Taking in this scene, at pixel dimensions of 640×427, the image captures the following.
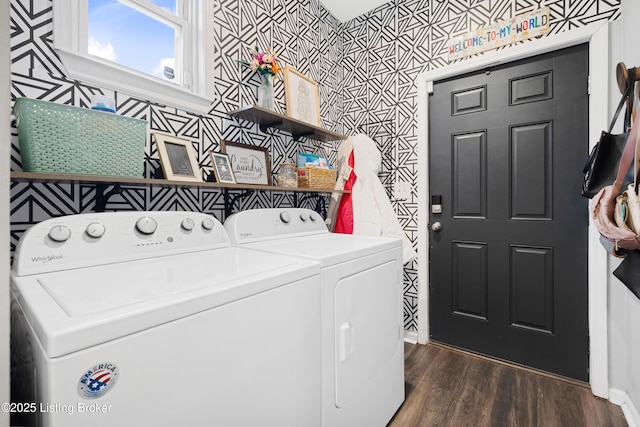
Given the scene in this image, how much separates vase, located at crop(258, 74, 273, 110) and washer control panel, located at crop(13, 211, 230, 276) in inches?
32.8

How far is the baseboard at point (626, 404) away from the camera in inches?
55.3

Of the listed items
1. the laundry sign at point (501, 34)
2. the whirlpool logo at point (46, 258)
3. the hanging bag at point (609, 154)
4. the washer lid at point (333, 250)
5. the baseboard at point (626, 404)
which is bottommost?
the baseboard at point (626, 404)

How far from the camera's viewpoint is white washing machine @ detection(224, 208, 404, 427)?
1042mm

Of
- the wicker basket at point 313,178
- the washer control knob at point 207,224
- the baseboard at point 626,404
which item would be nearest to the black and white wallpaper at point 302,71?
the wicker basket at point 313,178

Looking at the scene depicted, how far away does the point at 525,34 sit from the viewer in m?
1.87

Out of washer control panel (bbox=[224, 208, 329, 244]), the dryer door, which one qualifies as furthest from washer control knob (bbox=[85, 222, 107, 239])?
the dryer door

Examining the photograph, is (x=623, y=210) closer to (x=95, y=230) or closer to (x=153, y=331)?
(x=153, y=331)

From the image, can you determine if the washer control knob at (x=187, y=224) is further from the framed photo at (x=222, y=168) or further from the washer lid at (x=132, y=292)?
the framed photo at (x=222, y=168)

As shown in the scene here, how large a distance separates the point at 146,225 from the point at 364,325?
0.93m

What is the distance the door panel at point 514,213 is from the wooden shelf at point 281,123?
2.91ft

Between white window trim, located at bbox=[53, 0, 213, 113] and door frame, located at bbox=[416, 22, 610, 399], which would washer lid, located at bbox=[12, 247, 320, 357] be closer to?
white window trim, located at bbox=[53, 0, 213, 113]

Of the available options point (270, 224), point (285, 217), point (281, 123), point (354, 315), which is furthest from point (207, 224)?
point (281, 123)

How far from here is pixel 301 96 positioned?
208 centimetres

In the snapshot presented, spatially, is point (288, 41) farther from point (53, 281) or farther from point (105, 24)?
point (53, 281)
